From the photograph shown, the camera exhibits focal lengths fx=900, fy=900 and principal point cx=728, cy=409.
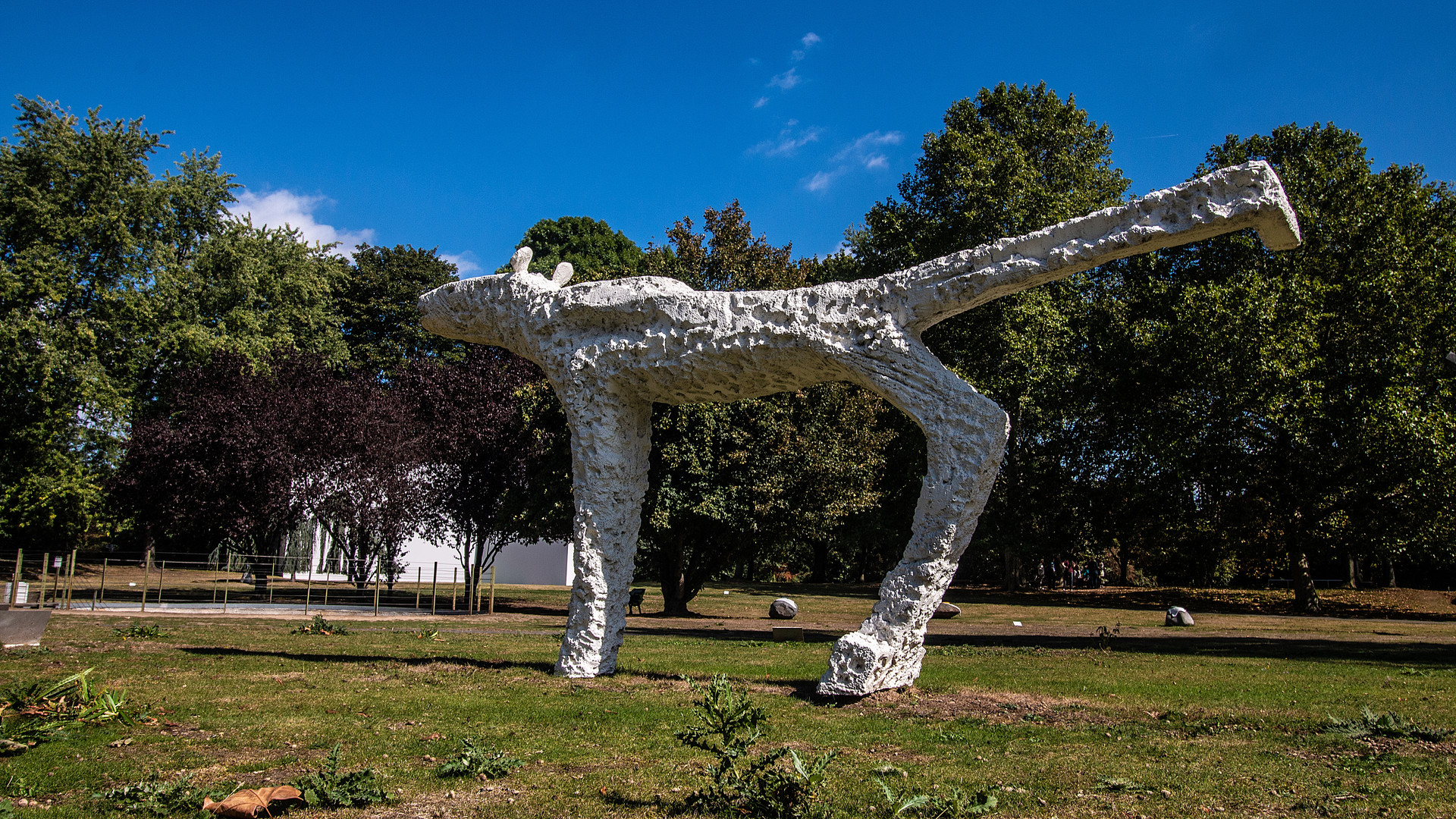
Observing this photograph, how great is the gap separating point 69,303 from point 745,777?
85.6 ft

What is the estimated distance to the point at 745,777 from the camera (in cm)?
436

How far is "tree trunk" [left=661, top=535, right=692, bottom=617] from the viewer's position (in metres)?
20.4

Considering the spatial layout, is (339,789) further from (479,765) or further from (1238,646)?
(1238,646)

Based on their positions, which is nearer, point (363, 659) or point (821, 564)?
point (363, 659)

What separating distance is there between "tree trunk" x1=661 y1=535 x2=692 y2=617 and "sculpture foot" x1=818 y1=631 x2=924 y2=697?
492 inches

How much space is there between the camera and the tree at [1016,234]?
23.2 metres

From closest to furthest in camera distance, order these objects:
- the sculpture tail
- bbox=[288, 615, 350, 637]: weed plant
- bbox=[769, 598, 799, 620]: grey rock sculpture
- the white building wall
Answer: the sculpture tail
bbox=[288, 615, 350, 637]: weed plant
bbox=[769, 598, 799, 620]: grey rock sculpture
the white building wall

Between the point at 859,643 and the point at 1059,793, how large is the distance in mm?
3042

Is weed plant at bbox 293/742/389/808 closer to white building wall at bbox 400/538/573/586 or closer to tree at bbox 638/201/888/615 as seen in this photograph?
tree at bbox 638/201/888/615

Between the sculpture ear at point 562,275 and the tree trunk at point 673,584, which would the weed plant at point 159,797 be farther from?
the tree trunk at point 673,584

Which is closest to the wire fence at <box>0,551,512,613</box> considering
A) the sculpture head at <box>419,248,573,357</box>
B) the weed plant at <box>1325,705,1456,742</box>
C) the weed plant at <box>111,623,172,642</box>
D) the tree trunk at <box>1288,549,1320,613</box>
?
the weed plant at <box>111,623,172,642</box>

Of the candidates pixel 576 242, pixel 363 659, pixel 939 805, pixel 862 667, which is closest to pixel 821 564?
pixel 576 242

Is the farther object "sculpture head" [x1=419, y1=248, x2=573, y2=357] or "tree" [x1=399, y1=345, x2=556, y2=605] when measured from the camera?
"tree" [x1=399, y1=345, x2=556, y2=605]

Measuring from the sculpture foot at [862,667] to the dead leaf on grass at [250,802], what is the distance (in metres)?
4.60
